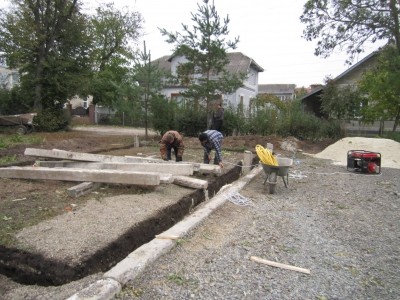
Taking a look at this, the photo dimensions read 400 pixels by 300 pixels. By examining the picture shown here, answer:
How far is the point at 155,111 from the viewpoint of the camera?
15.5 meters

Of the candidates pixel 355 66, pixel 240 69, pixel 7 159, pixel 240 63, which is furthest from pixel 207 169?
pixel 240 63

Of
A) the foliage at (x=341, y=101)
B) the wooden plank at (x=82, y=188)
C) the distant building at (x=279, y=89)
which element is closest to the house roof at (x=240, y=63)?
the foliage at (x=341, y=101)

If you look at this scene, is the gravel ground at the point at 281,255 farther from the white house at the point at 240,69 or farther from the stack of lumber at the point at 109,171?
the white house at the point at 240,69

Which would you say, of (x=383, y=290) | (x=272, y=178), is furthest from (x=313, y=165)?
(x=383, y=290)

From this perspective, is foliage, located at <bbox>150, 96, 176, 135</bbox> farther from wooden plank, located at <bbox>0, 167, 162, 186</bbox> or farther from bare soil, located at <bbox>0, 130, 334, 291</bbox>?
A: wooden plank, located at <bbox>0, 167, 162, 186</bbox>

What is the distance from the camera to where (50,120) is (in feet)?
60.3

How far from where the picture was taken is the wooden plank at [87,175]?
5418 millimetres

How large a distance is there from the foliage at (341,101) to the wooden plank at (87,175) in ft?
52.5

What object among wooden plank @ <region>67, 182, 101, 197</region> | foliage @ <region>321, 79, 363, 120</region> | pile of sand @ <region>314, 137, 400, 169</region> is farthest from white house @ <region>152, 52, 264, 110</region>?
wooden plank @ <region>67, 182, 101, 197</region>

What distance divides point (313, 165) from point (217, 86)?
5.76 m

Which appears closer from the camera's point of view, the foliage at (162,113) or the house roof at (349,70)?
the foliage at (162,113)

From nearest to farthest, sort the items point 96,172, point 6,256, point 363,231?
point 6,256 < point 363,231 < point 96,172

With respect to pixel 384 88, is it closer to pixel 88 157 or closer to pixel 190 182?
pixel 190 182

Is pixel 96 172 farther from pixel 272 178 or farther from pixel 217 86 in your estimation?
pixel 217 86
